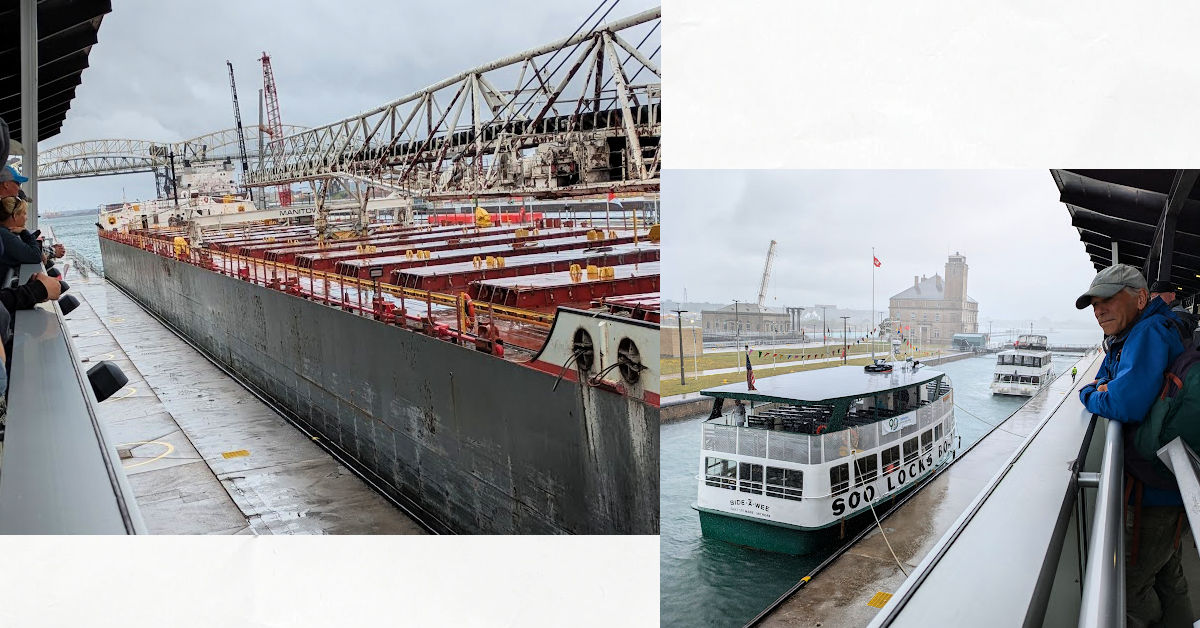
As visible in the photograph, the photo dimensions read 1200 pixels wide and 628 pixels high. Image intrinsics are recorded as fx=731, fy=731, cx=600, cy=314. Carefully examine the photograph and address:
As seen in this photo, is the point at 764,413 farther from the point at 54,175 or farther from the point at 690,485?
the point at 54,175

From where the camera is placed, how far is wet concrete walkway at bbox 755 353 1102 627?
2.25m

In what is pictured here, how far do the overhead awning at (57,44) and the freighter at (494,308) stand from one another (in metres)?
0.63

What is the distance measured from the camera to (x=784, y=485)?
2.34m

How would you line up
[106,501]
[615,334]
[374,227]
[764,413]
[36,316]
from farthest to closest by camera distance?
[374,227] < [615,334] < [36,316] < [764,413] < [106,501]

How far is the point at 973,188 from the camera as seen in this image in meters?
2.56

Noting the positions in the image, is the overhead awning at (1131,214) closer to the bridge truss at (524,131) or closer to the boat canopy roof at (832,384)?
the boat canopy roof at (832,384)

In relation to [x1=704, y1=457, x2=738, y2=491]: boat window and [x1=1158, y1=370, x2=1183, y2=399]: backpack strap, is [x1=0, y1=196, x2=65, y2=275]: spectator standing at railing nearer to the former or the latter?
[x1=704, y1=457, x2=738, y2=491]: boat window

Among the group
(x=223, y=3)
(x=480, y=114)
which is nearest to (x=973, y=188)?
(x=480, y=114)

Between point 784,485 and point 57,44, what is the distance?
4517 millimetres

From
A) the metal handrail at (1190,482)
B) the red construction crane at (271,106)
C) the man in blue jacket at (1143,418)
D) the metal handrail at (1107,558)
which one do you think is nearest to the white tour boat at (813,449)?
the man in blue jacket at (1143,418)

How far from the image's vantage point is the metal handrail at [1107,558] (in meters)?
1.19

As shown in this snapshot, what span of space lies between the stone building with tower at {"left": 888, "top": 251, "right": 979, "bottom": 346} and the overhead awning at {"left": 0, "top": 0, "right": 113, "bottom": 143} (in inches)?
147

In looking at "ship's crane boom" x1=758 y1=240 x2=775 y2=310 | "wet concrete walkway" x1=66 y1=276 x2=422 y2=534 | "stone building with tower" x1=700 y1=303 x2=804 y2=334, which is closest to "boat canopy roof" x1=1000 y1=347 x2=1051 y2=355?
"stone building with tower" x1=700 y1=303 x2=804 y2=334

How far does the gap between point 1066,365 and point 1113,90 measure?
989 mm
